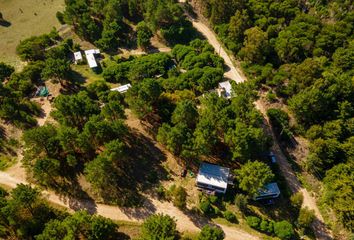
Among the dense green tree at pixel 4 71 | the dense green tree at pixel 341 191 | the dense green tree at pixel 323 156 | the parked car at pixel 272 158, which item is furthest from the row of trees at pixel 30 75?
the dense green tree at pixel 341 191

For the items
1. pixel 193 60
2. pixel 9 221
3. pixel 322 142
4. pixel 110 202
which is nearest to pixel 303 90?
pixel 322 142

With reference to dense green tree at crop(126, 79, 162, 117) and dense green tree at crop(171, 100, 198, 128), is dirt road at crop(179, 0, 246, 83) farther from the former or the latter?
dense green tree at crop(126, 79, 162, 117)

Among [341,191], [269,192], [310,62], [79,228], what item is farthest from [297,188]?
[79,228]

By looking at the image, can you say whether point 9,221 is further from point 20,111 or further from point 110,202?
point 20,111

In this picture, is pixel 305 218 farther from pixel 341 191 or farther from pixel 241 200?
pixel 241 200

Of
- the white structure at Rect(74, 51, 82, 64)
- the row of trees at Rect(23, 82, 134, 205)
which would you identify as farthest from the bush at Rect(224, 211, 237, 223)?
the white structure at Rect(74, 51, 82, 64)

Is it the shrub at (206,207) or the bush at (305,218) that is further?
the shrub at (206,207)

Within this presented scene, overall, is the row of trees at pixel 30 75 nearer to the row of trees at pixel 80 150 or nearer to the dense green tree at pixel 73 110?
the dense green tree at pixel 73 110
